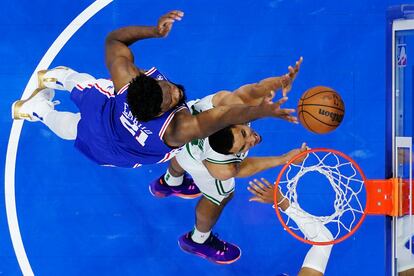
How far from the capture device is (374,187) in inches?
142

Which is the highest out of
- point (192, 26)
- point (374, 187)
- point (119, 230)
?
point (192, 26)

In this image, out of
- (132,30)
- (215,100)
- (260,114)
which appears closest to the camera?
(260,114)

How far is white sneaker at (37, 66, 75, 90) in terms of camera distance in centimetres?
417

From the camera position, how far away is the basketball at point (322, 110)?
3520mm

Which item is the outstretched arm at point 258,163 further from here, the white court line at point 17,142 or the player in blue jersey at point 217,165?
the white court line at point 17,142

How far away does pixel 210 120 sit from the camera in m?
3.10

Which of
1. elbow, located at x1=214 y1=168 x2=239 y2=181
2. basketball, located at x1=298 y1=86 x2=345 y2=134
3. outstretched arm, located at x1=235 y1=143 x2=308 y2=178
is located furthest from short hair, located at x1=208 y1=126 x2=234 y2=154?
basketball, located at x1=298 y1=86 x2=345 y2=134

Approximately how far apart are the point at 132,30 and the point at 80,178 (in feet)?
5.73

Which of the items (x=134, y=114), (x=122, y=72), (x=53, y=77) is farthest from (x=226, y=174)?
(x=53, y=77)

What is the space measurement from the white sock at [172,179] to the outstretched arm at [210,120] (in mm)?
1091

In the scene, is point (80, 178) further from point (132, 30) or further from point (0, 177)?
point (132, 30)

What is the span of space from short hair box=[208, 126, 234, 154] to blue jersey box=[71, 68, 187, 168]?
0.27m

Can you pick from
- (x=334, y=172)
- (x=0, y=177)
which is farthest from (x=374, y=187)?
(x=0, y=177)

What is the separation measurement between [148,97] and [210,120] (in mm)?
374
